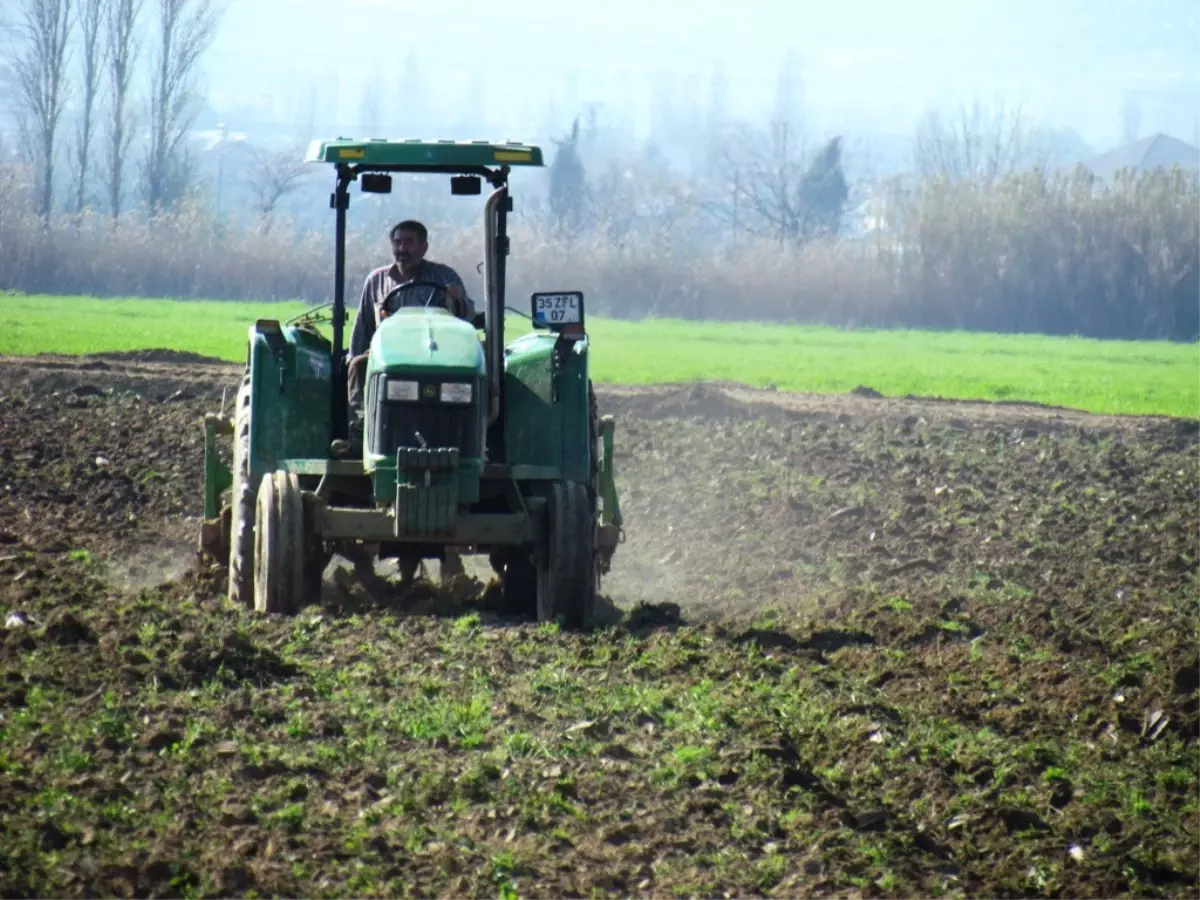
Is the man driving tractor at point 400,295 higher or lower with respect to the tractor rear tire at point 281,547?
higher

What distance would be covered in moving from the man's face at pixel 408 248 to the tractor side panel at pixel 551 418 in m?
0.82

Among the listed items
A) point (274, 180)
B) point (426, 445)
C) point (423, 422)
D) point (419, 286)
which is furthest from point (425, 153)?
point (274, 180)

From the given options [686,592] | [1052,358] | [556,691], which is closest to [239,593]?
[556,691]

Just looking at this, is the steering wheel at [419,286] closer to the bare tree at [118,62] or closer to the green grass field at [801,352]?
the green grass field at [801,352]

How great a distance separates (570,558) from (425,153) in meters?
2.18

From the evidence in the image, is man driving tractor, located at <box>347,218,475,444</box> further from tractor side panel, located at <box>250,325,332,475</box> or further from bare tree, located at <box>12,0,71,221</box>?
bare tree, located at <box>12,0,71,221</box>

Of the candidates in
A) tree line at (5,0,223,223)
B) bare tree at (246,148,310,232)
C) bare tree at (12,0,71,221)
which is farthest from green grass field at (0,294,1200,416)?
tree line at (5,0,223,223)

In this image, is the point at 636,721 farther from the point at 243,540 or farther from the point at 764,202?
the point at 764,202

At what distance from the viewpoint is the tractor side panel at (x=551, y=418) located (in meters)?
9.54

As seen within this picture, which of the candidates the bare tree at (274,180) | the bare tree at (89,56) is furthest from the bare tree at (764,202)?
the bare tree at (89,56)

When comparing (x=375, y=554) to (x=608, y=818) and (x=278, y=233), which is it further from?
(x=278, y=233)

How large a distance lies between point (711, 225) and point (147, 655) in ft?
240

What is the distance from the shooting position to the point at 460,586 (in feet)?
32.9

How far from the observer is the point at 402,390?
28.9 feet
